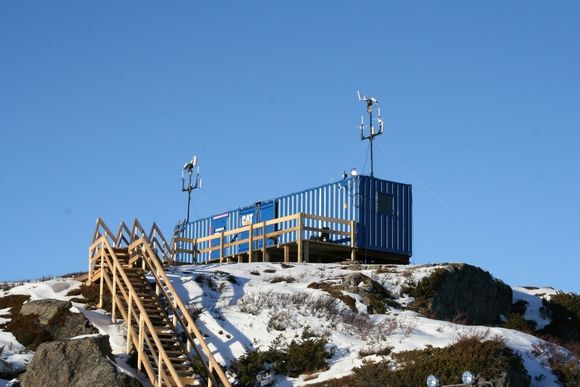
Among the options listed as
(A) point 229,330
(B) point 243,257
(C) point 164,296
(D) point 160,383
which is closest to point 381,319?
(A) point 229,330

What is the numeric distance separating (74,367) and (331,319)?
304 inches

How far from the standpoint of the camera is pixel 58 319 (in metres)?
24.4

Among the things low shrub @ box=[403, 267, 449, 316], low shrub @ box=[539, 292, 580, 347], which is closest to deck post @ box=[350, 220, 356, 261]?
low shrub @ box=[403, 267, 449, 316]

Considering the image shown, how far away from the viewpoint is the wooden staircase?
21.1 meters

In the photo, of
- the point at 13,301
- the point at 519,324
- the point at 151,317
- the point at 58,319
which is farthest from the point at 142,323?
the point at 519,324

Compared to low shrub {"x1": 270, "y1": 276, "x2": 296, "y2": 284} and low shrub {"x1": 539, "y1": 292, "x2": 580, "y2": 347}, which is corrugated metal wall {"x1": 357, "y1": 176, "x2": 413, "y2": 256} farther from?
low shrub {"x1": 270, "y1": 276, "x2": 296, "y2": 284}

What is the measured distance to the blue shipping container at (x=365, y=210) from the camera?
36.8m

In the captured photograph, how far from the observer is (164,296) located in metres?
25.1

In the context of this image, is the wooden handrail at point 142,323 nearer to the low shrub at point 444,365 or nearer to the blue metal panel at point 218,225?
the low shrub at point 444,365

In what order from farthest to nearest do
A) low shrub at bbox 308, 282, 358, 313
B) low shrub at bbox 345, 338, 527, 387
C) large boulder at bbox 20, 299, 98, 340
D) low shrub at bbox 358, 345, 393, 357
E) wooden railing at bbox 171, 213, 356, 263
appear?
wooden railing at bbox 171, 213, 356, 263 → low shrub at bbox 308, 282, 358, 313 → large boulder at bbox 20, 299, 98, 340 → low shrub at bbox 358, 345, 393, 357 → low shrub at bbox 345, 338, 527, 387

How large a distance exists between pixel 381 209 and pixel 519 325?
29.3 ft

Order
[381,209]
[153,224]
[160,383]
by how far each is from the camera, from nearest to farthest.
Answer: [160,383] → [153,224] → [381,209]

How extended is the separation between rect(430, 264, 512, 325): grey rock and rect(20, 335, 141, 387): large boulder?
11.7 meters

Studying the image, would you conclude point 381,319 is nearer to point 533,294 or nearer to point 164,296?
point 164,296
